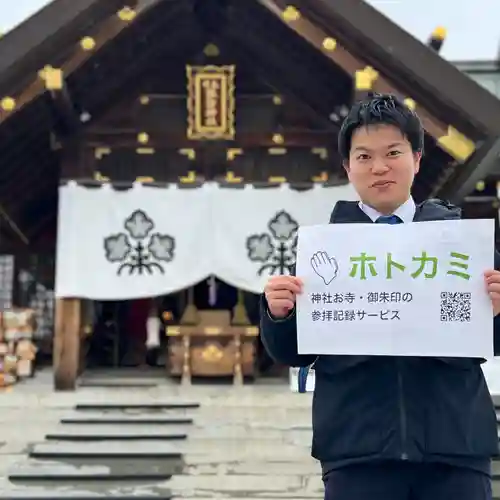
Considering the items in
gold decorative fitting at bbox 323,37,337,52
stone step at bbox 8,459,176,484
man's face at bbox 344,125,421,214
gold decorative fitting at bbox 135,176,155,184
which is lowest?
stone step at bbox 8,459,176,484

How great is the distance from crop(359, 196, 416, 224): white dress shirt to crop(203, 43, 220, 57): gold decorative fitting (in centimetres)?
654

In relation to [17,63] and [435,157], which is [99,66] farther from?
[435,157]

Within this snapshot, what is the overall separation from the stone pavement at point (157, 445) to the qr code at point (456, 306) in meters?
2.95

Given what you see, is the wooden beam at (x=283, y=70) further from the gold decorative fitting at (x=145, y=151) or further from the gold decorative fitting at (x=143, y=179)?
the gold decorative fitting at (x=143, y=179)

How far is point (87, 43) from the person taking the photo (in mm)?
6645

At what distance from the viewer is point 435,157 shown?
7.21 meters

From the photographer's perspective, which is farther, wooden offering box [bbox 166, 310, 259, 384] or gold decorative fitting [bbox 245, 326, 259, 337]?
gold decorative fitting [bbox 245, 326, 259, 337]

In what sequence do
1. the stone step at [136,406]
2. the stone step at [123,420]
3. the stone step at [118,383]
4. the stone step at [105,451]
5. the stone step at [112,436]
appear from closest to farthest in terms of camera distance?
the stone step at [105,451], the stone step at [112,436], the stone step at [123,420], the stone step at [136,406], the stone step at [118,383]

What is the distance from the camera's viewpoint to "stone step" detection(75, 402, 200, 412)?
6.53 meters

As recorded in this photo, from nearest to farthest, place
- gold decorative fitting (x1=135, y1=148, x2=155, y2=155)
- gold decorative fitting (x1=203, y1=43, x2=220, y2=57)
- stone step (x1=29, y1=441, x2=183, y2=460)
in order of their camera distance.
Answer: stone step (x1=29, y1=441, x2=183, y2=460)
gold decorative fitting (x1=135, y1=148, x2=155, y2=155)
gold decorative fitting (x1=203, y1=43, x2=220, y2=57)

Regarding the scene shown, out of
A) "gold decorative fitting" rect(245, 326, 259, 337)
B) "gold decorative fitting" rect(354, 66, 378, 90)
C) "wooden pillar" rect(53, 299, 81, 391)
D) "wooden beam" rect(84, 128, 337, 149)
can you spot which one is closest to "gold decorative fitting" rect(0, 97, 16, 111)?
"wooden beam" rect(84, 128, 337, 149)

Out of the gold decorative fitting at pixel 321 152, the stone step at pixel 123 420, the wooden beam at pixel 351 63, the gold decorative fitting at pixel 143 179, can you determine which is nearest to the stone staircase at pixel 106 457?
the stone step at pixel 123 420

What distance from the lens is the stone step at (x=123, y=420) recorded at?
6.04 m

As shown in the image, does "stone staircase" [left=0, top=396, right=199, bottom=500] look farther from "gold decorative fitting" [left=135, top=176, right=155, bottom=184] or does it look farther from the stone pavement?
"gold decorative fitting" [left=135, top=176, right=155, bottom=184]
